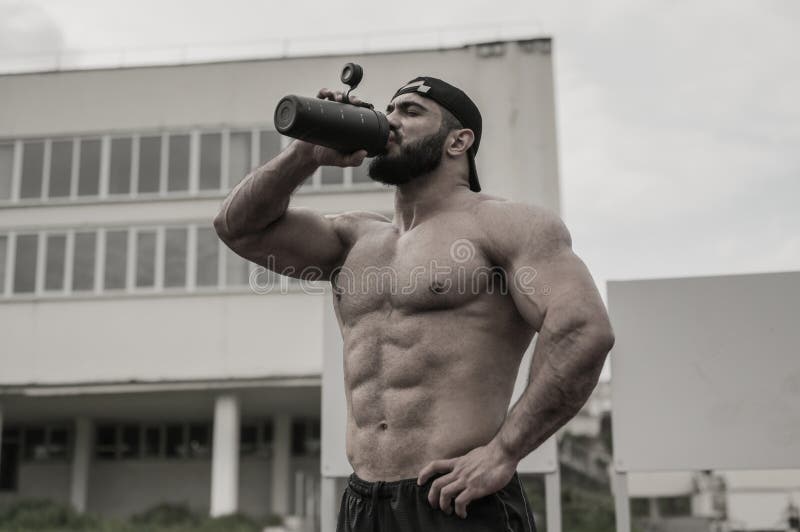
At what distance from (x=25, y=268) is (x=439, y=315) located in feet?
57.1

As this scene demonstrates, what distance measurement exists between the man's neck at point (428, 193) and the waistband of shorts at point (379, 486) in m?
0.75

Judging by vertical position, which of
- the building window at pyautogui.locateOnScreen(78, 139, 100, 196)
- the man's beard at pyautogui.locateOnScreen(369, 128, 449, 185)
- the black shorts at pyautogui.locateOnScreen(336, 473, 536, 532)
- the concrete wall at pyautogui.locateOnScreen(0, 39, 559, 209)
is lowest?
the black shorts at pyautogui.locateOnScreen(336, 473, 536, 532)

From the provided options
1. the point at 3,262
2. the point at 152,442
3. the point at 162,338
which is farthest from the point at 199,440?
the point at 3,262

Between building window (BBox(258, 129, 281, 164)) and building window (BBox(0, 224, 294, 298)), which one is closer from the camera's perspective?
building window (BBox(0, 224, 294, 298))

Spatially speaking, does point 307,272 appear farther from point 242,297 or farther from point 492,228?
point 242,297

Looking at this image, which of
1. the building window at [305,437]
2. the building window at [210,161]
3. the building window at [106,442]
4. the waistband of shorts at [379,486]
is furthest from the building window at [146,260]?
the waistband of shorts at [379,486]

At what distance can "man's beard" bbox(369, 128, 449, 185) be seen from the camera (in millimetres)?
2863

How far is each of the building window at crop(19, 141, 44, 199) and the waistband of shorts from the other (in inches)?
698

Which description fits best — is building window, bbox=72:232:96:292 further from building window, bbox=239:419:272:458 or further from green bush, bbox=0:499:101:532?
building window, bbox=239:419:272:458

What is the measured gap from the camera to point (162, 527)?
18250 millimetres

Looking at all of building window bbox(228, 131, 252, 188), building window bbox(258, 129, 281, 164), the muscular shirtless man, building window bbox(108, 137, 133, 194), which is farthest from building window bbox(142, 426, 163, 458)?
the muscular shirtless man

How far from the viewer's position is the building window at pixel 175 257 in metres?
18.2

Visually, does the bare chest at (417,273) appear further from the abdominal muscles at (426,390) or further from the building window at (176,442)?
the building window at (176,442)

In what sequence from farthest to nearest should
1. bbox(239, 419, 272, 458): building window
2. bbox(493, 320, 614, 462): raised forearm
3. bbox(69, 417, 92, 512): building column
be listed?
bbox(239, 419, 272, 458): building window
bbox(69, 417, 92, 512): building column
bbox(493, 320, 614, 462): raised forearm
